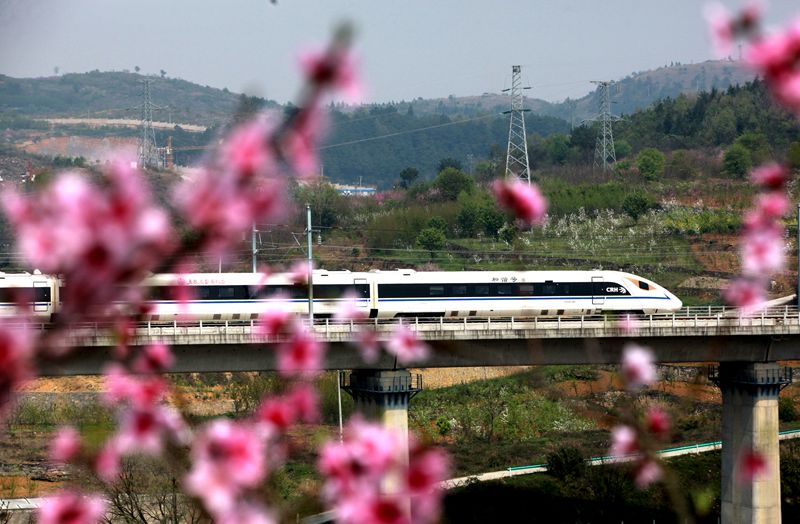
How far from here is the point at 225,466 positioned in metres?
4.56

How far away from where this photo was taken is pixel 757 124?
493ft

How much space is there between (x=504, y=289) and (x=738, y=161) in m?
83.0

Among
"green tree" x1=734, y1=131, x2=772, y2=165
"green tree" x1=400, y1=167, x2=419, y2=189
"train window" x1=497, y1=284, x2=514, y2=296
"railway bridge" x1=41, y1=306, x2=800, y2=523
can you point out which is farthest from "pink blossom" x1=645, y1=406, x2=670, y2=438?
"green tree" x1=400, y1=167, x2=419, y2=189

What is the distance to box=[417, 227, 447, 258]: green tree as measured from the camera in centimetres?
10506

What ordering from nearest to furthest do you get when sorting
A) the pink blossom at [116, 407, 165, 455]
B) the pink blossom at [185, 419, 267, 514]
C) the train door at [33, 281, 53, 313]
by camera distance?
the pink blossom at [185, 419, 267, 514]
the pink blossom at [116, 407, 165, 455]
the train door at [33, 281, 53, 313]

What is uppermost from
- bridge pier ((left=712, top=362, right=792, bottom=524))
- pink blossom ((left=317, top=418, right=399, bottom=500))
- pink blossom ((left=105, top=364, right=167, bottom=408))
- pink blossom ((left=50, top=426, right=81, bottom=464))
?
pink blossom ((left=105, top=364, right=167, bottom=408))

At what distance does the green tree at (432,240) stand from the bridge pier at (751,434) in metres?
60.2

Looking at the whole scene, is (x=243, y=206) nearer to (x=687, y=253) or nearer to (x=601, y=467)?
(x=601, y=467)

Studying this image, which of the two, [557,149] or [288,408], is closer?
[288,408]

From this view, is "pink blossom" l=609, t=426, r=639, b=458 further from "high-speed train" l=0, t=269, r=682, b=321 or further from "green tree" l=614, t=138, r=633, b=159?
"green tree" l=614, t=138, r=633, b=159

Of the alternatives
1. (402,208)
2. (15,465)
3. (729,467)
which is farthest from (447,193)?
(729,467)

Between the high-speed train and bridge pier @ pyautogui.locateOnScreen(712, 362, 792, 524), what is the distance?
595 cm

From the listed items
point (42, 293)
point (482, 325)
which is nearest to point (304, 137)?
point (482, 325)

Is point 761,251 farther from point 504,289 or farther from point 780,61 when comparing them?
point 504,289
